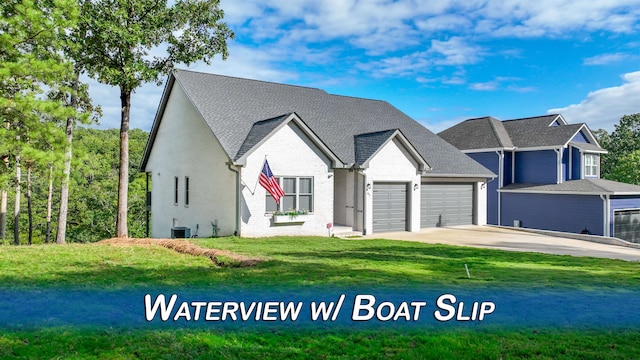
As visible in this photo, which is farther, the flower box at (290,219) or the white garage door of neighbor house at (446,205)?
the white garage door of neighbor house at (446,205)

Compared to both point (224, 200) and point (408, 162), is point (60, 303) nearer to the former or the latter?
point (224, 200)

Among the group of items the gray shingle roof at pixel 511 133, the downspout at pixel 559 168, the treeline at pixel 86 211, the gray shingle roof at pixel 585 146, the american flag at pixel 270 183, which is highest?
the gray shingle roof at pixel 511 133

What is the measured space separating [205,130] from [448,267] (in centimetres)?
1304

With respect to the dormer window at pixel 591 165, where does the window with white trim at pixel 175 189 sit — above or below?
below

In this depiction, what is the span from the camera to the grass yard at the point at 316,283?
529cm

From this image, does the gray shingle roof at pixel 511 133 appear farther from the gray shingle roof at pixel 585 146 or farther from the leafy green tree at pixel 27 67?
the leafy green tree at pixel 27 67

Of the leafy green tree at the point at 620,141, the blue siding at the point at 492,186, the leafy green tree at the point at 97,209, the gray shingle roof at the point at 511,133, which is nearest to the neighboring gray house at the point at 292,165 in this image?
the blue siding at the point at 492,186

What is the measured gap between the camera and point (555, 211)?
27016 mm

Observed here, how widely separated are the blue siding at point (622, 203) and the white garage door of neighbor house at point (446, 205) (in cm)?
773

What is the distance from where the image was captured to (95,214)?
45250 mm

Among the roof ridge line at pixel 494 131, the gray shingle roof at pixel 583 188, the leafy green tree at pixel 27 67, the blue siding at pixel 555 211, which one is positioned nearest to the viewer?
the leafy green tree at pixel 27 67

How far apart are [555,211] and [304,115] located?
54.8ft

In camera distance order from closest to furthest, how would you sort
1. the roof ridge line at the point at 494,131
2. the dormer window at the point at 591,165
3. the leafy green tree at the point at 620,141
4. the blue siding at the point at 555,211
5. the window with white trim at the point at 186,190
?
the window with white trim at the point at 186,190
the blue siding at the point at 555,211
the dormer window at the point at 591,165
the roof ridge line at the point at 494,131
the leafy green tree at the point at 620,141

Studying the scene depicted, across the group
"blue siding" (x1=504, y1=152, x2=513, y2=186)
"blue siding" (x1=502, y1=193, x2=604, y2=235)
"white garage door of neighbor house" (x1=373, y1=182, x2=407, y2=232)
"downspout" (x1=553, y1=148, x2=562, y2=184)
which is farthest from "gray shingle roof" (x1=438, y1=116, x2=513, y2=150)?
"white garage door of neighbor house" (x1=373, y1=182, x2=407, y2=232)
